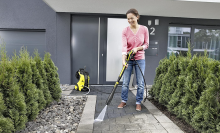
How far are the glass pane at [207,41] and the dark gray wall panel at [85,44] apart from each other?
11.4 ft

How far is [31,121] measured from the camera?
239 cm

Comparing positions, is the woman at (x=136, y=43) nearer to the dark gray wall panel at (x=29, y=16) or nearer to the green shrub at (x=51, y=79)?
the green shrub at (x=51, y=79)

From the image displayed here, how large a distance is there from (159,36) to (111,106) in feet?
10.2

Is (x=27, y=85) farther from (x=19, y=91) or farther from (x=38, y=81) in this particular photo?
(x=38, y=81)

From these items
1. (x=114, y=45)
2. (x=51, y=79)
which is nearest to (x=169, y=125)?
(x=51, y=79)

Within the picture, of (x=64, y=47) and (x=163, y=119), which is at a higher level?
(x=64, y=47)

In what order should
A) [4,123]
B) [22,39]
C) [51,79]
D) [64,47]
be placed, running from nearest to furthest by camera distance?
[4,123] < [51,79] < [64,47] < [22,39]

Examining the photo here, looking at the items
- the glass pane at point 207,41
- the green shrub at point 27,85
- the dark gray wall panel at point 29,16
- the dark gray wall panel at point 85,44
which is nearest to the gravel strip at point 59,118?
the green shrub at point 27,85

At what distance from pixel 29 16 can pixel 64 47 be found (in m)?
1.39

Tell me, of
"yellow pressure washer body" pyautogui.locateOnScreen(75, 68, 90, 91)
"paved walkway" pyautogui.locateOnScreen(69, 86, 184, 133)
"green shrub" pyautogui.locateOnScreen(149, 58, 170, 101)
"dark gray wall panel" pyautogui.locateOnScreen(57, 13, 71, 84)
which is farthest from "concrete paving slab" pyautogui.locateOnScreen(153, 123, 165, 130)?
"dark gray wall panel" pyautogui.locateOnScreen(57, 13, 71, 84)

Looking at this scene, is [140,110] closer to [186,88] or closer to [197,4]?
[186,88]

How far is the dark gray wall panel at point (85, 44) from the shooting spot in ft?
16.6

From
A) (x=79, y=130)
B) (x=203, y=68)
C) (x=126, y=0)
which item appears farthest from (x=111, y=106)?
(x=126, y=0)

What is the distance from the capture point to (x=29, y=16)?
491cm
